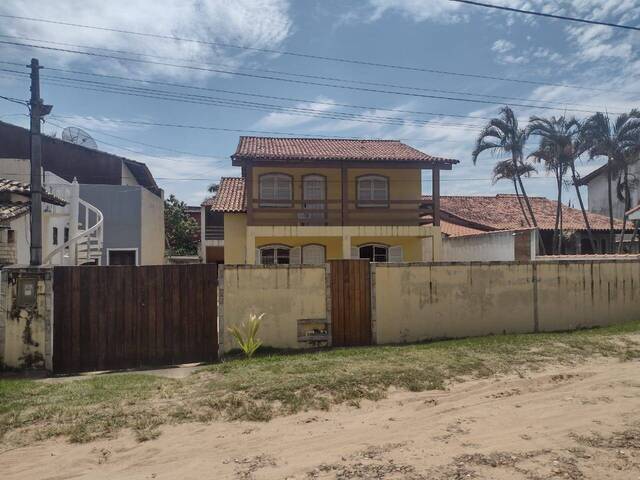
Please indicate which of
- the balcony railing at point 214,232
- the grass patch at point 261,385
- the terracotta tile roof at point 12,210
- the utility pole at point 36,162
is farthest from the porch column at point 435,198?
the terracotta tile roof at point 12,210

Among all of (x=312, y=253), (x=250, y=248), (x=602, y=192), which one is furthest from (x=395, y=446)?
(x=602, y=192)

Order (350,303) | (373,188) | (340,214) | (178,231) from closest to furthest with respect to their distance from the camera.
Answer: (350,303) → (340,214) → (373,188) → (178,231)

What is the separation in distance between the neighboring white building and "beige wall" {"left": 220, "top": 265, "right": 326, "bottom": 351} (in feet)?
75.9

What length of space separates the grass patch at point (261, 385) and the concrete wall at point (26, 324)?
87 centimetres

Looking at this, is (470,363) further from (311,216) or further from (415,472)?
(311,216)

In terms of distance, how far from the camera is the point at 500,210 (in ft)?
Answer: 82.5

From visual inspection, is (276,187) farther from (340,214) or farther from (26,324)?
(26,324)

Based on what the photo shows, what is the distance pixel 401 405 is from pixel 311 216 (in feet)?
41.1

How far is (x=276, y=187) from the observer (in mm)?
17938

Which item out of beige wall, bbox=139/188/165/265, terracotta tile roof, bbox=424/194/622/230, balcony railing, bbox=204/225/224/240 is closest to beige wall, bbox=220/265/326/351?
beige wall, bbox=139/188/165/265

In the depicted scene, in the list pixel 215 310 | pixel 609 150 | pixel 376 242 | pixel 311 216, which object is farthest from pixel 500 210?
pixel 215 310

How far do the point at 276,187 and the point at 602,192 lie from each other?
21707 millimetres

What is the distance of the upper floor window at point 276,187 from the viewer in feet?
58.4

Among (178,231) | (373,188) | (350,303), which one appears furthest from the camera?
(178,231)
